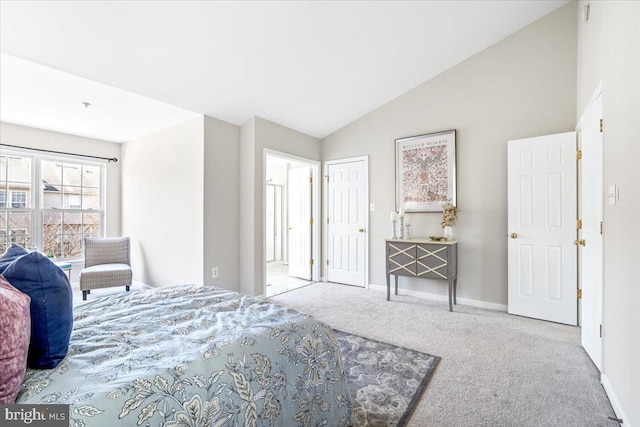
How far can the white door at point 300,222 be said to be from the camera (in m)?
5.00

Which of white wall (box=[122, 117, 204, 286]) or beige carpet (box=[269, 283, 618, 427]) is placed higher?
white wall (box=[122, 117, 204, 286])

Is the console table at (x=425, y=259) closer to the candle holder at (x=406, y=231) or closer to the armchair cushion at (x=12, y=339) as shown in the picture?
the candle holder at (x=406, y=231)

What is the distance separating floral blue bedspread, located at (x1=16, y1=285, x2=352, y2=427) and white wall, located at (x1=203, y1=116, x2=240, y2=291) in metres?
1.93

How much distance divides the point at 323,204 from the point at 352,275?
49.3 inches

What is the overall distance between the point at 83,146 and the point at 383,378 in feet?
17.2

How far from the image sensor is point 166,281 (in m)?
4.04

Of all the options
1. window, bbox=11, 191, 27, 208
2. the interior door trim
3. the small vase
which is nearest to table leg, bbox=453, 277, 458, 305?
the small vase

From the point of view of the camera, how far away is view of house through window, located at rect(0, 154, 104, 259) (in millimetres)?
3959

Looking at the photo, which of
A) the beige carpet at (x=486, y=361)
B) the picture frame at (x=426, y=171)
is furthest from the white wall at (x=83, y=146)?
the picture frame at (x=426, y=171)

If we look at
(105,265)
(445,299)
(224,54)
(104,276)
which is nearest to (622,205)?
(445,299)

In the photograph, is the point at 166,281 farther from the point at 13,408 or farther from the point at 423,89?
the point at 423,89

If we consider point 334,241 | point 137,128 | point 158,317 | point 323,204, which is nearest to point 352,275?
point 334,241

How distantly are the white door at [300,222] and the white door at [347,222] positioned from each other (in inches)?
14.4

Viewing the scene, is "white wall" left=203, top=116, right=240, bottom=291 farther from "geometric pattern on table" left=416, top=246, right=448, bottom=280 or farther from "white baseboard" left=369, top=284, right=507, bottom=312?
"geometric pattern on table" left=416, top=246, right=448, bottom=280
